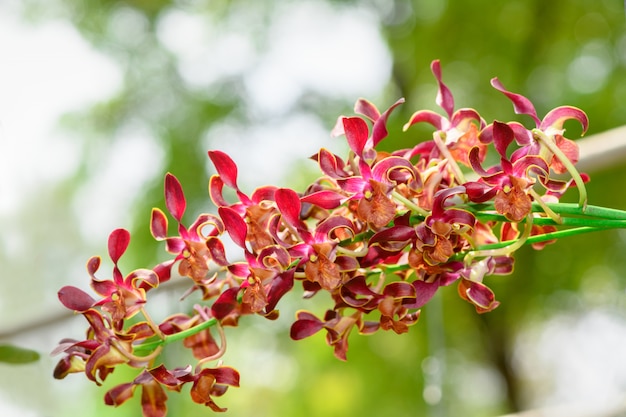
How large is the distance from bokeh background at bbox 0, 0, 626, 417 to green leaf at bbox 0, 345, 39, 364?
1.88m

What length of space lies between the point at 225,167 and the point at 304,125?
9.80 feet

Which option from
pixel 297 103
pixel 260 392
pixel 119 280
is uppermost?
pixel 297 103

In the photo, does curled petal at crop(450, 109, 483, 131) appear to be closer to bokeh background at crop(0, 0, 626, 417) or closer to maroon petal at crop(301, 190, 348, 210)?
maroon petal at crop(301, 190, 348, 210)

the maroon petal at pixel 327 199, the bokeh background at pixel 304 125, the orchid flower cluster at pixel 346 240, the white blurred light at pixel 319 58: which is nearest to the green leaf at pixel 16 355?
the orchid flower cluster at pixel 346 240

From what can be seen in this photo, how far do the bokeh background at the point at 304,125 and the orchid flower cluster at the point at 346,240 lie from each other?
2035 millimetres

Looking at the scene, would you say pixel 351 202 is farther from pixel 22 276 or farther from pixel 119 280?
pixel 22 276

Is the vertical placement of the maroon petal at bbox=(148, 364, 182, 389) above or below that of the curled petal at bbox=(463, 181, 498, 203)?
below

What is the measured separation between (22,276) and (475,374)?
212 centimetres

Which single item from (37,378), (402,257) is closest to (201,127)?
(37,378)

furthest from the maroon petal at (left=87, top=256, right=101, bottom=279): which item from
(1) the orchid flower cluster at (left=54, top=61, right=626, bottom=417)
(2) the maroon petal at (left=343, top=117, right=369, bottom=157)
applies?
(2) the maroon petal at (left=343, top=117, right=369, bottom=157)

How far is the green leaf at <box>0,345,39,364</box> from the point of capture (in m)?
0.40

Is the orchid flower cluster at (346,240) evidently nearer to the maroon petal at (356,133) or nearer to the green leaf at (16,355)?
the maroon petal at (356,133)

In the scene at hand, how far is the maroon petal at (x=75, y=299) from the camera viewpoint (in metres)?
0.27

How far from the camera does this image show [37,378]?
100 cm
